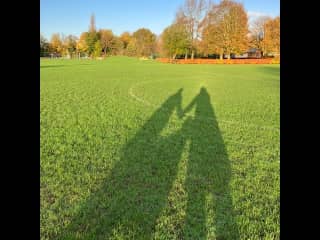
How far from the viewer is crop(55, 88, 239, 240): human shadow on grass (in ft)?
10.4

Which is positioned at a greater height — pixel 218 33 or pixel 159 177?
pixel 218 33

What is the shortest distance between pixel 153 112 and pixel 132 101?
8.55 ft

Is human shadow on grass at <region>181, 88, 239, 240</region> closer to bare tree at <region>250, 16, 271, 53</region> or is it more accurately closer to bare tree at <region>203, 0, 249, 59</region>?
bare tree at <region>203, 0, 249, 59</region>

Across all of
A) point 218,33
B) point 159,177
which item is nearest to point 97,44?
point 218,33

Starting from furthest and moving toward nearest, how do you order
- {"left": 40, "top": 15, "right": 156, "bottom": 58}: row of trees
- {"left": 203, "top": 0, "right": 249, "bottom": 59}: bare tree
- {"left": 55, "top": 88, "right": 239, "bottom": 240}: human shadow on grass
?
{"left": 40, "top": 15, "right": 156, "bottom": 58}: row of trees
{"left": 203, "top": 0, "right": 249, "bottom": 59}: bare tree
{"left": 55, "top": 88, "right": 239, "bottom": 240}: human shadow on grass

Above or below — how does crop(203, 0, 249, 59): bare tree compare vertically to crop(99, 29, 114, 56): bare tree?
below

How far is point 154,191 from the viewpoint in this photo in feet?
13.5

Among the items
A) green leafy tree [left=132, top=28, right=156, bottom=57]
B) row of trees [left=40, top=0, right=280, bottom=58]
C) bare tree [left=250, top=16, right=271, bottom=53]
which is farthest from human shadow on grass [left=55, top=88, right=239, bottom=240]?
green leafy tree [left=132, top=28, right=156, bottom=57]

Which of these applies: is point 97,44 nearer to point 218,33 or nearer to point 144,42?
point 144,42

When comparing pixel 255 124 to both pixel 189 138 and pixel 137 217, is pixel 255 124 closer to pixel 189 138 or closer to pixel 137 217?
pixel 189 138

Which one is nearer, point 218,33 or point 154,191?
point 154,191

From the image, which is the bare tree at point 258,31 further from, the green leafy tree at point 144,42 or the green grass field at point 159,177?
the green grass field at point 159,177

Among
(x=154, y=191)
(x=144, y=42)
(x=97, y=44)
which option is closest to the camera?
(x=154, y=191)
